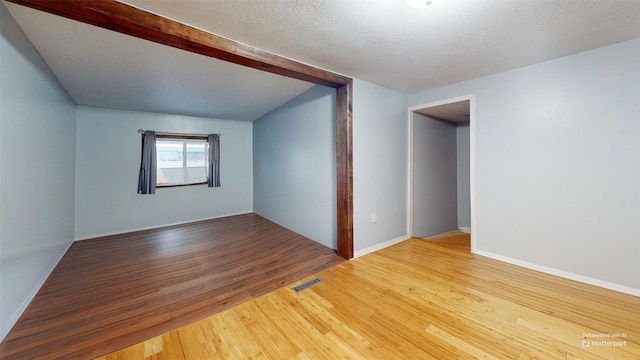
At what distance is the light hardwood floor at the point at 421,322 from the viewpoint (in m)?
1.39

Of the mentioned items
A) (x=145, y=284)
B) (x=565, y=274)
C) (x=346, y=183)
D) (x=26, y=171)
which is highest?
(x=26, y=171)

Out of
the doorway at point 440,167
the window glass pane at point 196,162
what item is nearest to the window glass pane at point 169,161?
the window glass pane at point 196,162

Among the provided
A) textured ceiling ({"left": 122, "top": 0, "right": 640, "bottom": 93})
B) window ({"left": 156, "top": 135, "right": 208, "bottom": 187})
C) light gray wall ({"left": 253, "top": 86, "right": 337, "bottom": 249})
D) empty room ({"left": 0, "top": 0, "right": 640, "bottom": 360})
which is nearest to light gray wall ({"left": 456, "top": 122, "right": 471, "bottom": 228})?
empty room ({"left": 0, "top": 0, "right": 640, "bottom": 360})

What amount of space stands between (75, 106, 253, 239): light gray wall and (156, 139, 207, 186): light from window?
0.62 feet

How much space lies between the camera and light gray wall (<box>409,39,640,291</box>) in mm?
1953

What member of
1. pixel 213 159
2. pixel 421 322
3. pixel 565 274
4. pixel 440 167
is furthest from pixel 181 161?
pixel 565 274

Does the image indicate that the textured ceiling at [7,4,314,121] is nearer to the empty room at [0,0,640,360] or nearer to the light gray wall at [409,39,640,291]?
the empty room at [0,0,640,360]

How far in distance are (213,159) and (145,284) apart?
10.4 ft

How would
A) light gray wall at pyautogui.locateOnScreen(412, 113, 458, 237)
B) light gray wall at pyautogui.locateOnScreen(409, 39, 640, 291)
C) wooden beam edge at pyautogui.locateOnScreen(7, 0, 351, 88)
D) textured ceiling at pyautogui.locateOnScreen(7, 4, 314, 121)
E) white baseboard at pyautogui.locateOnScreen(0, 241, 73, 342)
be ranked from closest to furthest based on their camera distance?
wooden beam edge at pyautogui.locateOnScreen(7, 0, 351, 88) → white baseboard at pyautogui.locateOnScreen(0, 241, 73, 342) → textured ceiling at pyautogui.locateOnScreen(7, 4, 314, 121) → light gray wall at pyautogui.locateOnScreen(409, 39, 640, 291) → light gray wall at pyautogui.locateOnScreen(412, 113, 458, 237)

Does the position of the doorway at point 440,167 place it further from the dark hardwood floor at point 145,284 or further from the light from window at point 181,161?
the light from window at point 181,161

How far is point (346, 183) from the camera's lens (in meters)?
A: 2.74

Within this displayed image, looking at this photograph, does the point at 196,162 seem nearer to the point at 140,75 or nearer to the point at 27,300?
the point at 140,75

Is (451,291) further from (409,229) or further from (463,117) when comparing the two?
(463,117)

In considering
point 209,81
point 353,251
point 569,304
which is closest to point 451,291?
point 569,304
